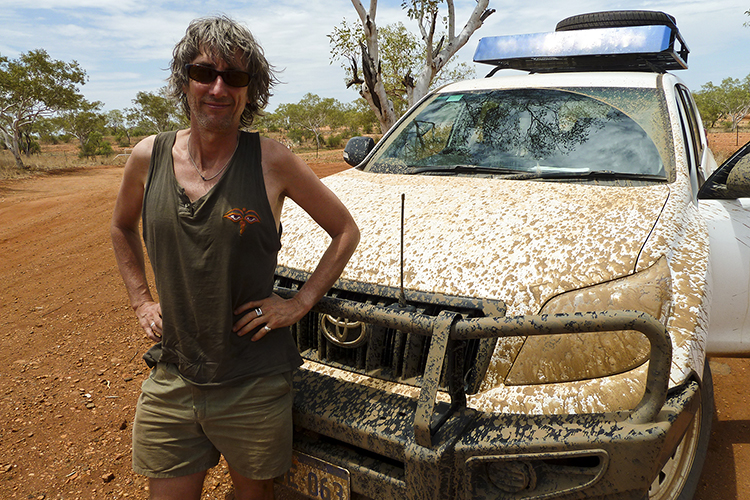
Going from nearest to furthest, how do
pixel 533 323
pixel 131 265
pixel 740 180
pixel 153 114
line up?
pixel 533 323 → pixel 131 265 → pixel 740 180 → pixel 153 114

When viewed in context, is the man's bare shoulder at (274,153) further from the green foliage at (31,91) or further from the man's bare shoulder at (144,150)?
the green foliage at (31,91)

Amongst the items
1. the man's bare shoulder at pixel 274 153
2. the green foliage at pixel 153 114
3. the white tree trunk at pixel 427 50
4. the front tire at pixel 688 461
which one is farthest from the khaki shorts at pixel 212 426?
the green foliage at pixel 153 114

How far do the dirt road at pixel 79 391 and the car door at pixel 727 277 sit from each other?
68 centimetres

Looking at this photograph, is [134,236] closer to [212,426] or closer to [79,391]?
[212,426]

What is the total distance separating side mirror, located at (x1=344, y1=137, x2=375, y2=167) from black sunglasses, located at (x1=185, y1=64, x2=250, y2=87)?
1.97m

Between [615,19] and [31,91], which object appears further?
[31,91]

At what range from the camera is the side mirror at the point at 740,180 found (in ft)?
7.61

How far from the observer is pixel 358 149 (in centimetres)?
379

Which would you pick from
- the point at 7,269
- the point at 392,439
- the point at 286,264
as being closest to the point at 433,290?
the point at 392,439

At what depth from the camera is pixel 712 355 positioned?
2520mm

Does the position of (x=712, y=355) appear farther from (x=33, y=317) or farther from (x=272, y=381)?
(x=33, y=317)

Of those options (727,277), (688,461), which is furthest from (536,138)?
(688,461)

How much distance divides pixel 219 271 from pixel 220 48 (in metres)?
0.70

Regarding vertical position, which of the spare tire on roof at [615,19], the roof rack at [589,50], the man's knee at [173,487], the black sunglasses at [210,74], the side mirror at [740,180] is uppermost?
the spare tire on roof at [615,19]
